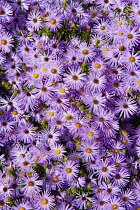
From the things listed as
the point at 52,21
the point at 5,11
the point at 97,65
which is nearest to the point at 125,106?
the point at 97,65

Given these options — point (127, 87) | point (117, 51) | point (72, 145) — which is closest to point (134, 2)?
point (117, 51)

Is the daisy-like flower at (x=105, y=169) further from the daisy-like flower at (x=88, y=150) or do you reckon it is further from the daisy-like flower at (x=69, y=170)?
the daisy-like flower at (x=69, y=170)

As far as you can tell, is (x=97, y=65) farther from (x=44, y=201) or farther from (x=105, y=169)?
(x=44, y=201)

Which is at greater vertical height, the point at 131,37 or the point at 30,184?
the point at 131,37

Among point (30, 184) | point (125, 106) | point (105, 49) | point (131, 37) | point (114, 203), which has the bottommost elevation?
point (114, 203)

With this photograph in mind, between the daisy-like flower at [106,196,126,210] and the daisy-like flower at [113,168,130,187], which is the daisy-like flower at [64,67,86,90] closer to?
the daisy-like flower at [113,168,130,187]

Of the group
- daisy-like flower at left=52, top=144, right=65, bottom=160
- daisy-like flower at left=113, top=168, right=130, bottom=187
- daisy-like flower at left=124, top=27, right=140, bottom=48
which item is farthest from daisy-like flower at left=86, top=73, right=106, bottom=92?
daisy-like flower at left=113, top=168, right=130, bottom=187

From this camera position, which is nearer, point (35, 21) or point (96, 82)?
point (96, 82)
